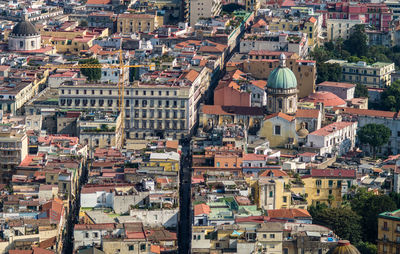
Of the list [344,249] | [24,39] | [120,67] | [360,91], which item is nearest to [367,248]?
[344,249]

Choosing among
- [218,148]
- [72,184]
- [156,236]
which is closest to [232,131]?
[218,148]

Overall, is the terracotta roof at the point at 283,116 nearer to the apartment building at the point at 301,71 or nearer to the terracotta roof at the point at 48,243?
the apartment building at the point at 301,71

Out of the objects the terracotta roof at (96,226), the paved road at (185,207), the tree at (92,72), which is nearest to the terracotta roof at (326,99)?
the paved road at (185,207)

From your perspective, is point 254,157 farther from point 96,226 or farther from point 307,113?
point 96,226

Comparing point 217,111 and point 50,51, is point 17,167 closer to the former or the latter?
point 217,111

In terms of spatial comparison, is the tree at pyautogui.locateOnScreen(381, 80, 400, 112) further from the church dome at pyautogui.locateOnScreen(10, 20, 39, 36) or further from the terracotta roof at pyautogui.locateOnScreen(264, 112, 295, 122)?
the church dome at pyautogui.locateOnScreen(10, 20, 39, 36)

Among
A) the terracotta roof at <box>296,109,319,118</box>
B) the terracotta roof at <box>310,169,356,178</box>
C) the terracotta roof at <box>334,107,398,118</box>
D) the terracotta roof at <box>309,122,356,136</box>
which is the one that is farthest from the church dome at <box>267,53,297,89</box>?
the terracotta roof at <box>310,169,356,178</box>
